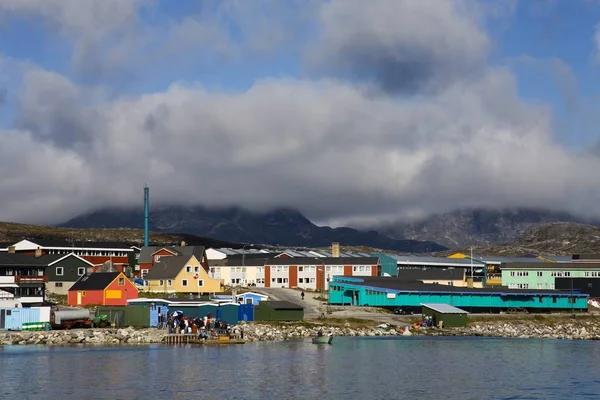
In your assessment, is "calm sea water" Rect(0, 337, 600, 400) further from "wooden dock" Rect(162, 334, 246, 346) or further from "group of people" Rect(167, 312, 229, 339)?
"group of people" Rect(167, 312, 229, 339)

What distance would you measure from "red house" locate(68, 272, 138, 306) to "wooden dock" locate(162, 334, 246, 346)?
22.7 meters

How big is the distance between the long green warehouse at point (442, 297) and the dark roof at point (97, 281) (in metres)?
31.3

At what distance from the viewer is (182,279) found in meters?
126

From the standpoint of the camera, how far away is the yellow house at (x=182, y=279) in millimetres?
125500

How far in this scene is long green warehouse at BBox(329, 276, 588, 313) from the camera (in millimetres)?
118688

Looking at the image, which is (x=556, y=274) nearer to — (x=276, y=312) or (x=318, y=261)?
(x=318, y=261)

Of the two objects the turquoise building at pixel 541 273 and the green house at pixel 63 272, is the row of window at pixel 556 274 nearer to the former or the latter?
the turquoise building at pixel 541 273

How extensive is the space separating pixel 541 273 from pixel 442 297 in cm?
3659

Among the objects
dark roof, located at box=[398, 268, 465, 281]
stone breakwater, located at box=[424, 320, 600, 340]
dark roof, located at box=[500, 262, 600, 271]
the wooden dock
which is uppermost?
dark roof, located at box=[500, 262, 600, 271]

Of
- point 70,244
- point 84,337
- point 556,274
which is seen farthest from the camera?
point 556,274

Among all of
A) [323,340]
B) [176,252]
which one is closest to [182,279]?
[176,252]

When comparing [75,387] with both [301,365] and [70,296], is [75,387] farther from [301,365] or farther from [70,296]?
[70,296]

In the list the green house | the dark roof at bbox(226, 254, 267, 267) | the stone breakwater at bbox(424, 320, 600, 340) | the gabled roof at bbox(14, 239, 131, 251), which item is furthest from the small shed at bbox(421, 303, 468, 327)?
the gabled roof at bbox(14, 239, 131, 251)

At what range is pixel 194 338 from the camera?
286 feet
